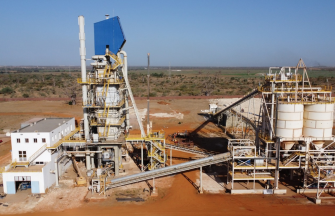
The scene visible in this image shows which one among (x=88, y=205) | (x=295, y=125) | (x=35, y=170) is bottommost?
(x=88, y=205)

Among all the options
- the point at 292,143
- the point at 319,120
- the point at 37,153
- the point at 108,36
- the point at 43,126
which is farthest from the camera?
the point at 43,126

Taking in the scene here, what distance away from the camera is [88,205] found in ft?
70.4

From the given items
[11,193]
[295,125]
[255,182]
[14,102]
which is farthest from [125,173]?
[14,102]

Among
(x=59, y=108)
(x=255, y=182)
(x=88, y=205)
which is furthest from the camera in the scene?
(x=59, y=108)

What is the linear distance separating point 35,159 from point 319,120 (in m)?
25.9

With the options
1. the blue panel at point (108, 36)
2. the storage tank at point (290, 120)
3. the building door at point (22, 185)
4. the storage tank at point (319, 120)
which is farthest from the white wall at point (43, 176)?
the storage tank at point (319, 120)

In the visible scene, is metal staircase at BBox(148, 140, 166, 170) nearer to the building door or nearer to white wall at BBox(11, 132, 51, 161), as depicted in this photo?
white wall at BBox(11, 132, 51, 161)

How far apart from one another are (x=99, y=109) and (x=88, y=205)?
9.69m

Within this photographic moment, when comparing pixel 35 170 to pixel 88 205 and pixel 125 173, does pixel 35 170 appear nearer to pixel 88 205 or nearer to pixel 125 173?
pixel 88 205

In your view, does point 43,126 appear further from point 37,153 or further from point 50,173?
point 50,173

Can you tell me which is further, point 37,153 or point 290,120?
point 37,153

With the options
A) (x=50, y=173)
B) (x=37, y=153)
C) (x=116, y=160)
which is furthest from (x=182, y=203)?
(x=37, y=153)

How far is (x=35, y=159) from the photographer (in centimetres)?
2473

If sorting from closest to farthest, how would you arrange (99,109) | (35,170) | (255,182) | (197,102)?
(35,170) → (255,182) → (99,109) → (197,102)
